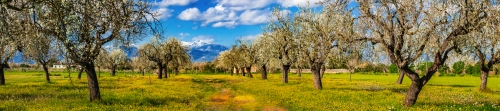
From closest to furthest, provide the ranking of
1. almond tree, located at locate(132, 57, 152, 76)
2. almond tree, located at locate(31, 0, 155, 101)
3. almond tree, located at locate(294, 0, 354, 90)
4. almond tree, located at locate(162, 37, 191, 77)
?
almond tree, located at locate(31, 0, 155, 101)
almond tree, located at locate(294, 0, 354, 90)
almond tree, located at locate(162, 37, 191, 77)
almond tree, located at locate(132, 57, 152, 76)

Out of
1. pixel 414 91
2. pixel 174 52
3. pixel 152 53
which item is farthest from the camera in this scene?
pixel 174 52

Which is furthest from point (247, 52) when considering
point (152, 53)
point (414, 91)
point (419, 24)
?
point (419, 24)

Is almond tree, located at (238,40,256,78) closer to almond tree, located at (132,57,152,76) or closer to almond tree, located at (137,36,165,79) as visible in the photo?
almond tree, located at (137,36,165,79)

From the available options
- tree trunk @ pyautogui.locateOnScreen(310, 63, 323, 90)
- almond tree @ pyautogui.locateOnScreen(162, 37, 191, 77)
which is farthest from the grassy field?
almond tree @ pyautogui.locateOnScreen(162, 37, 191, 77)

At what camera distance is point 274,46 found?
48250mm

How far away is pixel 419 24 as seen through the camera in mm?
18203

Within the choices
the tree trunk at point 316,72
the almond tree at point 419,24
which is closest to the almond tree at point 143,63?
the tree trunk at point 316,72

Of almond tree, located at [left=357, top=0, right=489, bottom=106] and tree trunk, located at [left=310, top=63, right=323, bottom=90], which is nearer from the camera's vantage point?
almond tree, located at [left=357, top=0, right=489, bottom=106]

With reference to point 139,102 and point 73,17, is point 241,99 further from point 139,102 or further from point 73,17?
point 73,17

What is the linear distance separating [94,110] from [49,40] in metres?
9.81

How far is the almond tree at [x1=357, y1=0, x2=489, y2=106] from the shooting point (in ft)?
55.0

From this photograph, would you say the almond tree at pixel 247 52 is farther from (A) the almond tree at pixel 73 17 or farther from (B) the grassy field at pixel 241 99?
(A) the almond tree at pixel 73 17

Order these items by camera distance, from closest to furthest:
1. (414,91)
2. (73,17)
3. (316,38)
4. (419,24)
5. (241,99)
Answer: (73,17)
(419,24)
(414,91)
(241,99)
(316,38)

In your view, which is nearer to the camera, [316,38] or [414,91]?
[414,91]
